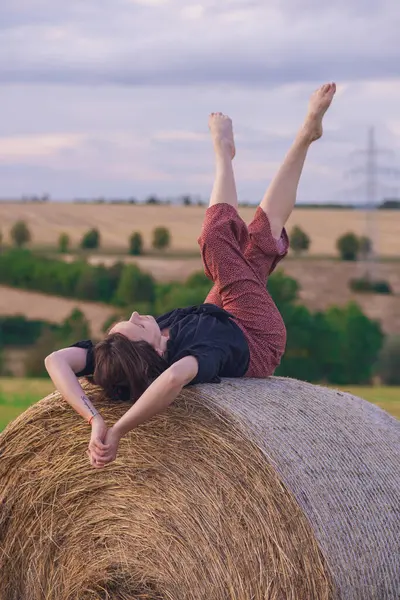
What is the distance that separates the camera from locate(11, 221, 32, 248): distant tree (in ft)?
104

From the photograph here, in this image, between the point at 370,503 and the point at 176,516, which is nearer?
the point at 370,503

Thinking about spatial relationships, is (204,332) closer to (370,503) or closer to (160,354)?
(160,354)

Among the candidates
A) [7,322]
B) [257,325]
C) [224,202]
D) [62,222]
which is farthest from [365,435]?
[62,222]

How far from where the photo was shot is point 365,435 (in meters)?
5.43

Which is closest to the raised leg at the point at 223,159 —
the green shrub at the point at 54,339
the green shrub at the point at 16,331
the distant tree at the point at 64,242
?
the green shrub at the point at 54,339

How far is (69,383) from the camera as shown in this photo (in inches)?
207

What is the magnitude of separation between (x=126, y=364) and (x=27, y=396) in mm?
Answer: 12730

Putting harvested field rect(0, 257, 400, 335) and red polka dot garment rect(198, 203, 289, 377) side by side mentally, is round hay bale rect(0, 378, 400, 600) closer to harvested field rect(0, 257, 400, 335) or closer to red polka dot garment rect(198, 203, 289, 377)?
red polka dot garment rect(198, 203, 289, 377)

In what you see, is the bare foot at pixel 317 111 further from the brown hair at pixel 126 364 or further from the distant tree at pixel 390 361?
the distant tree at pixel 390 361

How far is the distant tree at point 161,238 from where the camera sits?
31.2m

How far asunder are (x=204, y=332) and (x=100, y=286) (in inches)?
833

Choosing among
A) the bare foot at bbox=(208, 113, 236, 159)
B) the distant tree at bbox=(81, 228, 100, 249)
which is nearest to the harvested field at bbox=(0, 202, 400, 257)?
the distant tree at bbox=(81, 228, 100, 249)

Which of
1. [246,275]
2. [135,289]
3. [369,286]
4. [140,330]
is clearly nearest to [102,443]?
[140,330]

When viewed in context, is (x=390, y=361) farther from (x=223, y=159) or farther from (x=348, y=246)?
(x=223, y=159)
